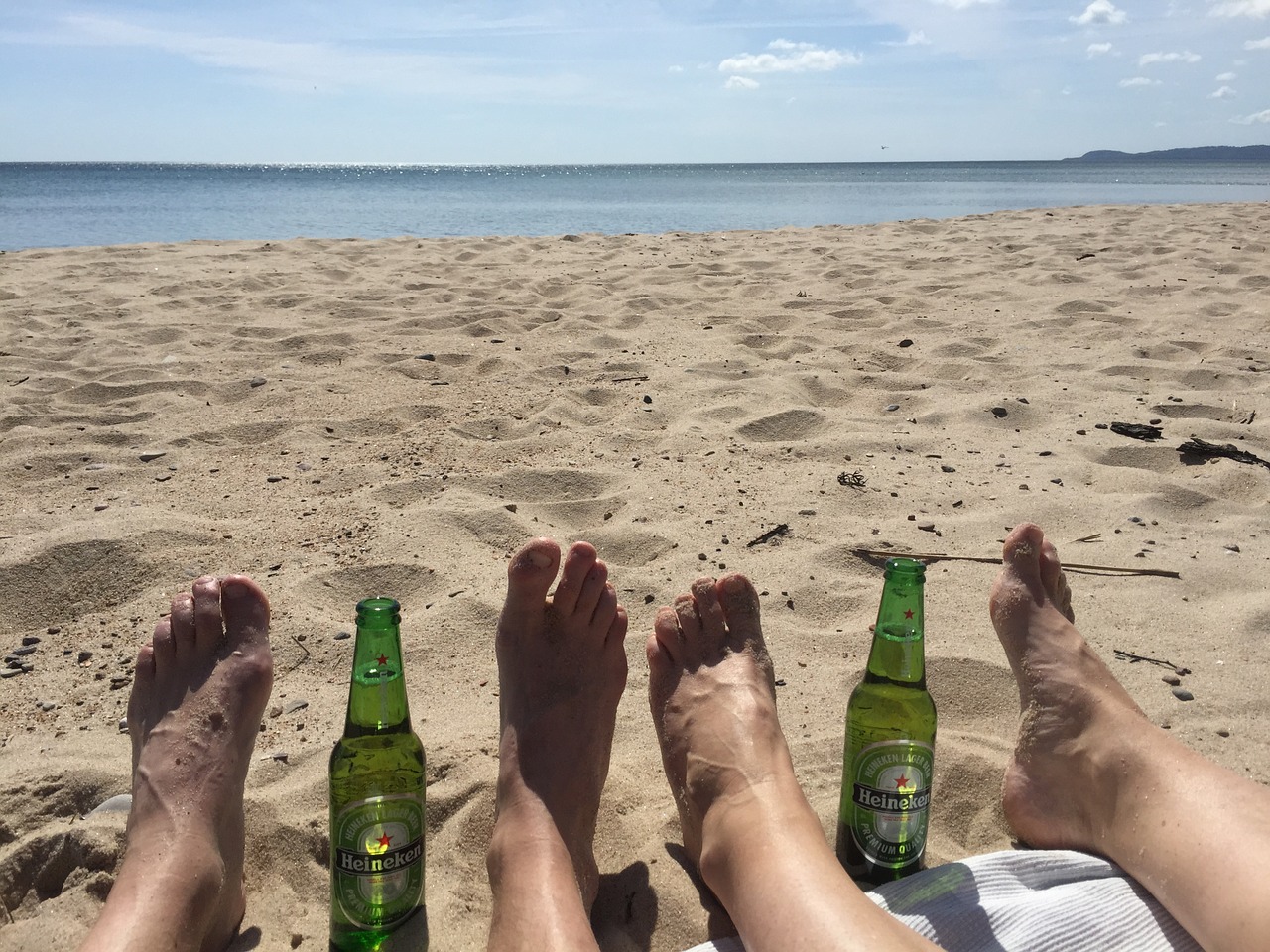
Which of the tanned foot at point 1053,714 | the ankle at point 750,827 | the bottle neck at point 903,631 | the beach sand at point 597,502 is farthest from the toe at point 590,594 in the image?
the tanned foot at point 1053,714

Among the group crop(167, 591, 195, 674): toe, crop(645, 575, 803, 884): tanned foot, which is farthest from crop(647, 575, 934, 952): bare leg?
crop(167, 591, 195, 674): toe

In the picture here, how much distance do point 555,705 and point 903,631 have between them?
1.96 feet

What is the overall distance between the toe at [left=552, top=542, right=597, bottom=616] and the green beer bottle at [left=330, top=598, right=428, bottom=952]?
52 cm

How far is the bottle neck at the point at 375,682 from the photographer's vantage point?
48.8 inches

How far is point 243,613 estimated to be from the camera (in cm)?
163

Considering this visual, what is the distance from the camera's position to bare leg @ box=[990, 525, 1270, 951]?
1.21 metres

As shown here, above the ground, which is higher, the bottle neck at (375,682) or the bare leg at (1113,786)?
the bottle neck at (375,682)

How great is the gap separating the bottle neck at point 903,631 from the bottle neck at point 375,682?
0.65 m

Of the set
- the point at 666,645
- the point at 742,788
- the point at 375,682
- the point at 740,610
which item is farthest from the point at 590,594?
the point at 375,682

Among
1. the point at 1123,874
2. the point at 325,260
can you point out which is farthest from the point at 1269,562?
the point at 325,260

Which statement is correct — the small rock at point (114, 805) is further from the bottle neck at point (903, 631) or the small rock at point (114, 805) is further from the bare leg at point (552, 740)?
the bottle neck at point (903, 631)

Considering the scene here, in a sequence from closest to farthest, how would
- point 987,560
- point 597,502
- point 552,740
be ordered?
1. point 552,740
2. point 987,560
3. point 597,502

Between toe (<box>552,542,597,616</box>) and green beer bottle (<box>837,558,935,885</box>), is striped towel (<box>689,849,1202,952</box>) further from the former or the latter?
toe (<box>552,542,597,616</box>)

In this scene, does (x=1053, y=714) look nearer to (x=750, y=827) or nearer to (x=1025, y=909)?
(x=1025, y=909)
